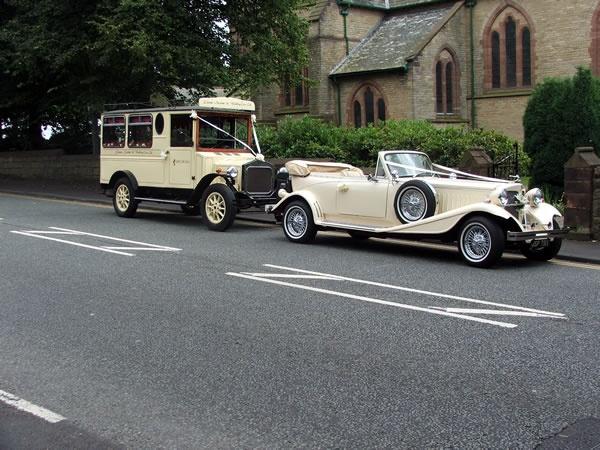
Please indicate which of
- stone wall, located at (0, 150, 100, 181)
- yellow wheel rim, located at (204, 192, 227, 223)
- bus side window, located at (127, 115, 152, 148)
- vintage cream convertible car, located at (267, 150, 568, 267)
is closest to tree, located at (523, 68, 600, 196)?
vintage cream convertible car, located at (267, 150, 568, 267)

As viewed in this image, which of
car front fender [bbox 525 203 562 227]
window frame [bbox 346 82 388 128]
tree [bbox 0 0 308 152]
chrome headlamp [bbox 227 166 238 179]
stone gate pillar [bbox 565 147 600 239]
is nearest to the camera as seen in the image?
car front fender [bbox 525 203 562 227]

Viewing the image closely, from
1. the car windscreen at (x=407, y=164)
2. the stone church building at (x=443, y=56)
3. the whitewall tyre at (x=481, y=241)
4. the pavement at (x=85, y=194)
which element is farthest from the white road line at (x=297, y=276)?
the stone church building at (x=443, y=56)

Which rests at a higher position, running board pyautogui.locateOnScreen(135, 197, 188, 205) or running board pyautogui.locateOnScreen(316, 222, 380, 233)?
running board pyautogui.locateOnScreen(135, 197, 188, 205)

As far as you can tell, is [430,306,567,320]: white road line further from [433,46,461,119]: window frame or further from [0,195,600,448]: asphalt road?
[433,46,461,119]: window frame

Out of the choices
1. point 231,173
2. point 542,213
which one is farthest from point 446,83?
point 542,213

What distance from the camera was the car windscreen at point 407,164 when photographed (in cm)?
1165

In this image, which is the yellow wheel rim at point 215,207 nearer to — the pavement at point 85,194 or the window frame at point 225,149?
the window frame at point 225,149

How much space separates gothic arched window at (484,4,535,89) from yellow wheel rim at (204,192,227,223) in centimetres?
2088

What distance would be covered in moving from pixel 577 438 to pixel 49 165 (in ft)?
92.2

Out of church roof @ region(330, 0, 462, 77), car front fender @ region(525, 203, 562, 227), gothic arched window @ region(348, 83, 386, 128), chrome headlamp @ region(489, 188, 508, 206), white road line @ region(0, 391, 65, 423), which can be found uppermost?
church roof @ region(330, 0, 462, 77)

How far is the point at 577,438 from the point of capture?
421cm

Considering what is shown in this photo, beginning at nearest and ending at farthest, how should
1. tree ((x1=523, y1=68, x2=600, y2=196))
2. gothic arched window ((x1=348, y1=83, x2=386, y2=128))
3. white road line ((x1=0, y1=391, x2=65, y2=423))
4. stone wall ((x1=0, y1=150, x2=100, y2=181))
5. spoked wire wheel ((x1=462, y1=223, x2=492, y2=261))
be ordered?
1. white road line ((x1=0, y1=391, x2=65, y2=423))
2. spoked wire wheel ((x1=462, y1=223, x2=492, y2=261))
3. tree ((x1=523, y1=68, x2=600, y2=196))
4. stone wall ((x1=0, y1=150, x2=100, y2=181))
5. gothic arched window ((x1=348, y1=83, x2=386, y2=128))

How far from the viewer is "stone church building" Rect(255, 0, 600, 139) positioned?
30.0 meters

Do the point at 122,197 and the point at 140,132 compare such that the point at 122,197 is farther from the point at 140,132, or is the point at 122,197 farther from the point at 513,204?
the point at 513,204
